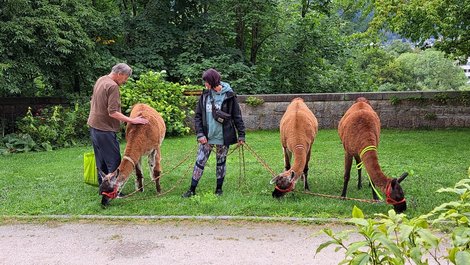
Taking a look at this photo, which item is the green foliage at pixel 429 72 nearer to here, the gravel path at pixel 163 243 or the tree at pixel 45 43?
the tree at pixel 45 43

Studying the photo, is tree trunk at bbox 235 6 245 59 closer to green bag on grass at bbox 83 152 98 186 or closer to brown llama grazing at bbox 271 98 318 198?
brown llama grazing at bbox 271 98 318 198

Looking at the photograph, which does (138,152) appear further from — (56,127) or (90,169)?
(56,127)

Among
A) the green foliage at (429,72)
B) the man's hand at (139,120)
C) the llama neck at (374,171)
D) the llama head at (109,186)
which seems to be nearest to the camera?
the llama neck at (374,171)

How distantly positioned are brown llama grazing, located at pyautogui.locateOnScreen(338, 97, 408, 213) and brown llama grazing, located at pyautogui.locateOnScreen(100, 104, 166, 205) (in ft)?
9.94

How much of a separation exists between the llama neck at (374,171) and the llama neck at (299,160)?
88 centimetres

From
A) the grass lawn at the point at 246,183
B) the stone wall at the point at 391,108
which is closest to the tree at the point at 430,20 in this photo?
the stone wall at the point at 391,108

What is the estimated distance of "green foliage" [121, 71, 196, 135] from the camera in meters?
13.8

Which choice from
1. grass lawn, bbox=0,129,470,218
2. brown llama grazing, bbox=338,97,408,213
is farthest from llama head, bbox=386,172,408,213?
grass lawn, bbox=0,129,470,218

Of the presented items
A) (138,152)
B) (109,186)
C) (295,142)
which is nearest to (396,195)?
(295,142)

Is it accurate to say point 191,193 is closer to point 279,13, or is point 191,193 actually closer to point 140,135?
point 140,135

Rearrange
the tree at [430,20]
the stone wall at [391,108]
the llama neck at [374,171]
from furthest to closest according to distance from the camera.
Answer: the stone wall at [391,108]
the tree at [430,20]
the llama neck at [374,171]

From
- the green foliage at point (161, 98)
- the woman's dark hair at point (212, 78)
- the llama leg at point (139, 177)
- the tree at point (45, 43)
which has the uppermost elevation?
the tree at point (45, 43)

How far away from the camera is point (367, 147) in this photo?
6.55 meters

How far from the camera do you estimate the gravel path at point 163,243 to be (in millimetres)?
5008
